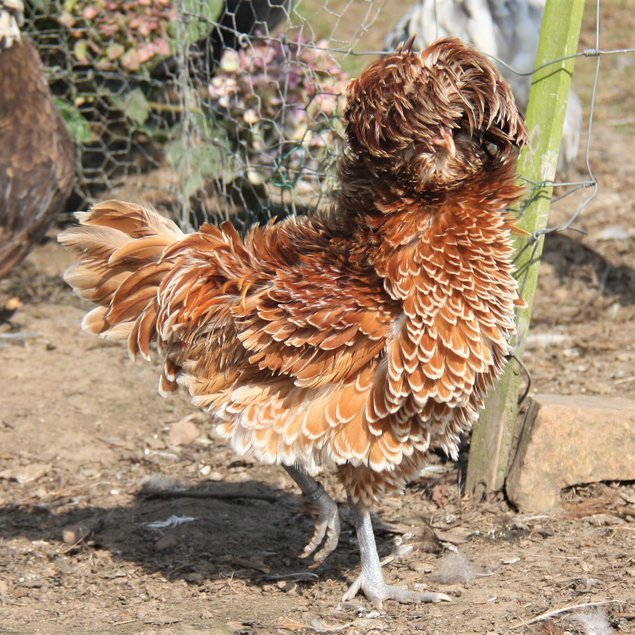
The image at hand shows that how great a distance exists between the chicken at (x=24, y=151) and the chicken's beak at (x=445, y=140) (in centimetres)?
314

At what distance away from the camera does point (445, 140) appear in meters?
2.41

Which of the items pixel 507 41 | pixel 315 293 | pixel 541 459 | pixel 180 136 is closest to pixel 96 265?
pixel 315 293

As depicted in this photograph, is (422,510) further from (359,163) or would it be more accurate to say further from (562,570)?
(359,163)

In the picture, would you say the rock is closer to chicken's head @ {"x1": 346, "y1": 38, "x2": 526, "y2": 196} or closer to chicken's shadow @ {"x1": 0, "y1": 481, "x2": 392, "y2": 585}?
chicken's shadow @ {"x1": 0, "y1": 481, "x2": 392, "y2": 585}

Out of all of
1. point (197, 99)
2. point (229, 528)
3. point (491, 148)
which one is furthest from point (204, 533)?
point (197, 99)

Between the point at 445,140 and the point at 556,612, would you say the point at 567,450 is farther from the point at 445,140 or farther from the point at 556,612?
the point at 445,140

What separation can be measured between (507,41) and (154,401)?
372 cm

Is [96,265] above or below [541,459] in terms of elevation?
above

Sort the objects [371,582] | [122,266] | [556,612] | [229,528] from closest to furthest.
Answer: [556,612] < [371,582] < [122,266] < [229,528]

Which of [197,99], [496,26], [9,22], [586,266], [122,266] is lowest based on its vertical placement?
[586,266]

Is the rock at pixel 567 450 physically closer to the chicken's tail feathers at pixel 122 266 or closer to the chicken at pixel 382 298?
the chicken at pixel 382 298

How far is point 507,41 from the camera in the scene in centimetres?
639

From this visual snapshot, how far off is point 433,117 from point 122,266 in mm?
1296

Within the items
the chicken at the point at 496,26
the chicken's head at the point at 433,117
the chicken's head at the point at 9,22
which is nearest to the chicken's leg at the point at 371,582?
the chicken's head at the point at 433,117
